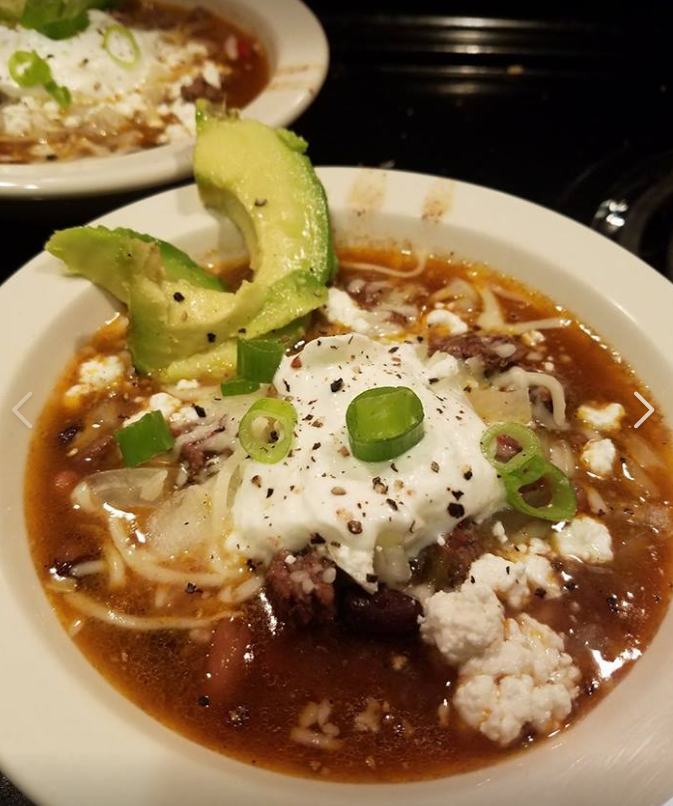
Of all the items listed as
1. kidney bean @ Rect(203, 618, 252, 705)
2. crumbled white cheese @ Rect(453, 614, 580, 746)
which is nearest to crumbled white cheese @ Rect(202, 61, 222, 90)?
kidney bean @ Rect(203, 618, 252, 705)

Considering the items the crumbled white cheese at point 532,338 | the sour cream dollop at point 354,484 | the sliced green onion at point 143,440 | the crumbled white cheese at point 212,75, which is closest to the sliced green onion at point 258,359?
the sour cream dollop at point 354,484

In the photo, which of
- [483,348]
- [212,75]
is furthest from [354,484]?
[212,75]

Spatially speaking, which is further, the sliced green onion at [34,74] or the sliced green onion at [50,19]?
the sliced green onion at [50,19]

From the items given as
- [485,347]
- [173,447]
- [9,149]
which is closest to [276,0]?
[9,149]

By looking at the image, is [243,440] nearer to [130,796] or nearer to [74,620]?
[74,620]

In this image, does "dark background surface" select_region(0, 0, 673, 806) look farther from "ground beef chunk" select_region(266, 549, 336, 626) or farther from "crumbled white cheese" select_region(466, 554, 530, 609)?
"ground beef chunk" select_region(266, 549, 336, 626)

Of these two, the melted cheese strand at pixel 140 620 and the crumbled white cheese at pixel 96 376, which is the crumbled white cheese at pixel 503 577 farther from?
the crumbled white cheese at pixel 96 376

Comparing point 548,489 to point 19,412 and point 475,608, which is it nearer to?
point 475,608
